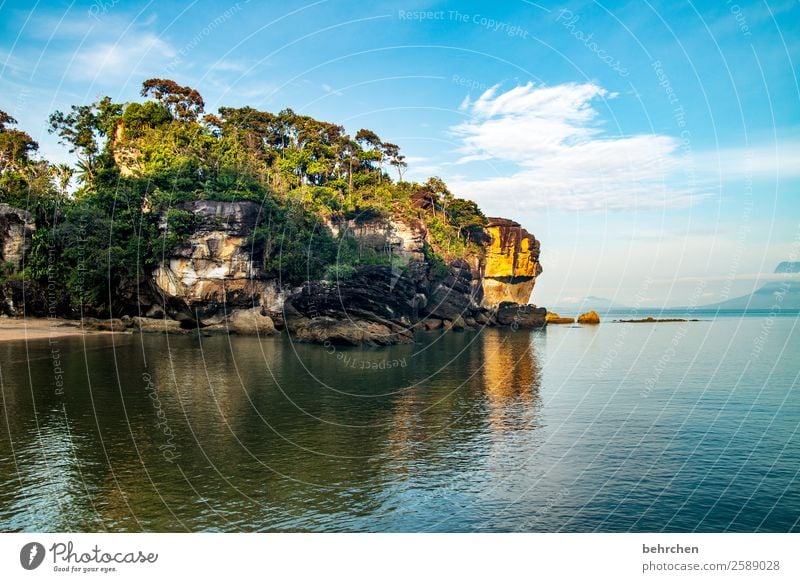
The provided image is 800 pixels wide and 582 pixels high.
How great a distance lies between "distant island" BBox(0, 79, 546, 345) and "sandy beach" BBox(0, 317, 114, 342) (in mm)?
2351

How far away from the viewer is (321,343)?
59.5 meters

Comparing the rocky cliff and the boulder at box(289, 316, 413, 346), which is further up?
the rocky cliff

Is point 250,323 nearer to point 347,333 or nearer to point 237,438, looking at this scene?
point 347,333

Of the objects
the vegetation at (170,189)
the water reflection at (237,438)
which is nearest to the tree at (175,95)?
the vegetation at (170,189)

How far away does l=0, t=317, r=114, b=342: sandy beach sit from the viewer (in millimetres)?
56728

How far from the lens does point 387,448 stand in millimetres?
23250

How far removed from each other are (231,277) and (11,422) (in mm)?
42769

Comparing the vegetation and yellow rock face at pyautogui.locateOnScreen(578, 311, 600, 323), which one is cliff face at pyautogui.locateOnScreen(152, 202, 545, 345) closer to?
the vegetation

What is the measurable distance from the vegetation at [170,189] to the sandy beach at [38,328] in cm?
398

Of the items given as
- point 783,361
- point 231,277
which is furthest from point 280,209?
point 783,361

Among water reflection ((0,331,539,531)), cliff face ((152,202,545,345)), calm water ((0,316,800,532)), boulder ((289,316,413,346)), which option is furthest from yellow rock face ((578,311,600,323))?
water reflection ((0,331,539,531))

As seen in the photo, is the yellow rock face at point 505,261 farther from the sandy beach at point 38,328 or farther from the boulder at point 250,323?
the sandy beach at point 38,328

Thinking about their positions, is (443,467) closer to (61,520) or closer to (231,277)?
(61,520)

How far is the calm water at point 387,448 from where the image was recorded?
16.7 m
